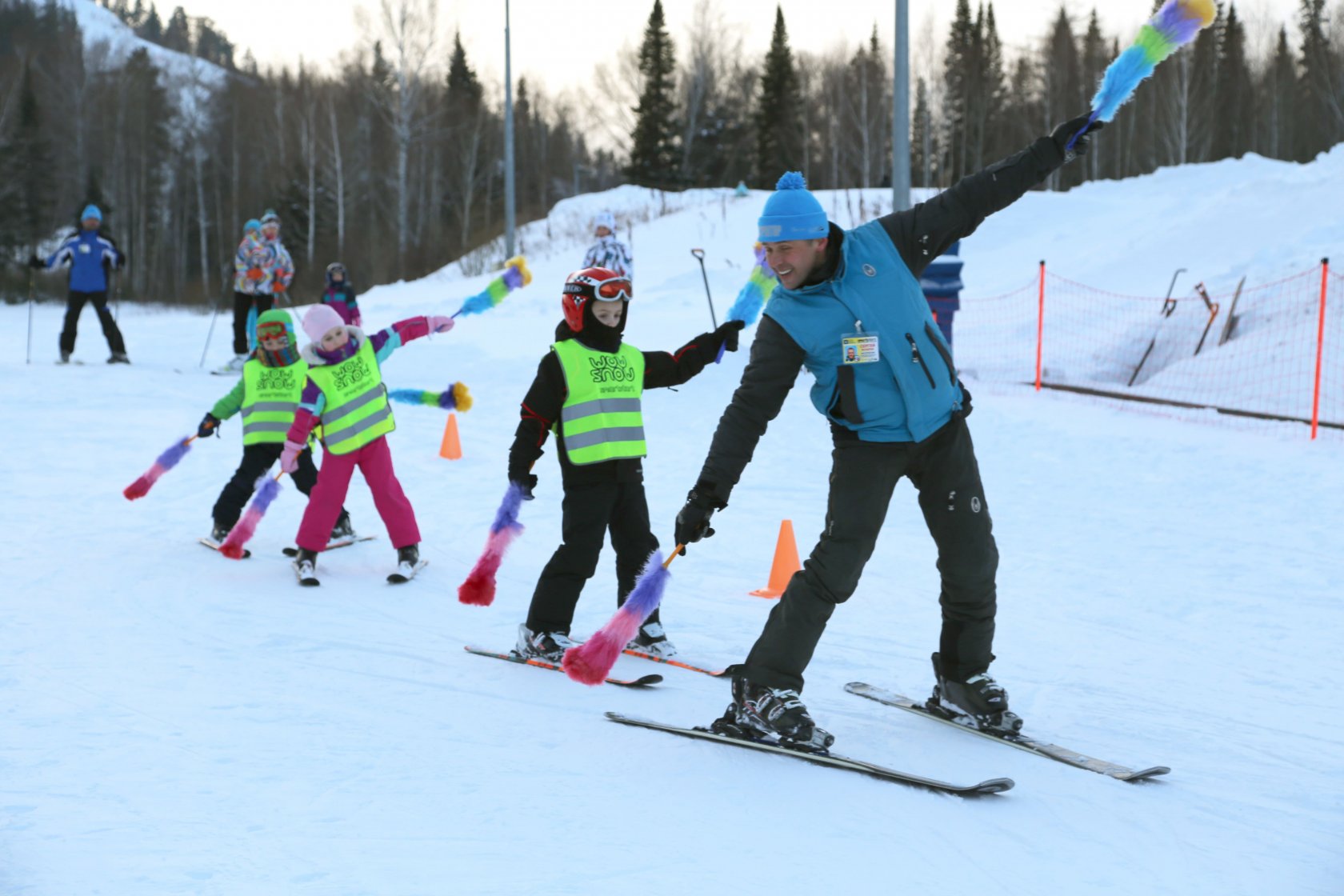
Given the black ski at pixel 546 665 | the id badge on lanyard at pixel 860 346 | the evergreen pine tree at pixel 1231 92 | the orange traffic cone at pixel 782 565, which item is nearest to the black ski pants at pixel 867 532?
the id badge on lanyard at pixel 860 346

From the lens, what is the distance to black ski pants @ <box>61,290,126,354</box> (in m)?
14.0

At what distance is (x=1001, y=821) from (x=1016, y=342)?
501 inches

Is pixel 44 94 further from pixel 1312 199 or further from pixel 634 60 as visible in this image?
pixel 1312 199

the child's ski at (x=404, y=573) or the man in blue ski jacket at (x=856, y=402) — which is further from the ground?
the man in blue ski jacket at (x=856, y=402)

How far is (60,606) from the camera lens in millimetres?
5758

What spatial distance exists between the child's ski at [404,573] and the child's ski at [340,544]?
65 cm

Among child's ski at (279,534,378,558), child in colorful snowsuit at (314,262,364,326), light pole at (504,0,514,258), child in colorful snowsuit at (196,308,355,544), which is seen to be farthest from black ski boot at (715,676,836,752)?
light pole at (504,0,514,258)

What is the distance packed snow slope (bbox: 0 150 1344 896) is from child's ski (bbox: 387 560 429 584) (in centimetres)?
7

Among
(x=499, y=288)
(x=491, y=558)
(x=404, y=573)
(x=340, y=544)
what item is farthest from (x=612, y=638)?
(x=340, y=544)

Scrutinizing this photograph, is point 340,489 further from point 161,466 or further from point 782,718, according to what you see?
point 782,718

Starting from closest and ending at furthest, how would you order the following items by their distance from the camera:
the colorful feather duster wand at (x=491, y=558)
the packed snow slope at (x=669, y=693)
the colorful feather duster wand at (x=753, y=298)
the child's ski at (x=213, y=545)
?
the packed snow slope at (x=669, y=693), the colorful feather duster wand at (x=491, y=558), the colorful feather duster wand at (x=753, y=298), the child's ski at (x=213, y=545)

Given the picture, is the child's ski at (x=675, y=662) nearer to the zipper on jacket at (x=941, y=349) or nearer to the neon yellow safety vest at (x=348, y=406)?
the zipper on jacket at (x=941, y=349)

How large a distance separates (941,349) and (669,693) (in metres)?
1.74

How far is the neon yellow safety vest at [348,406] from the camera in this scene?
6.26m
